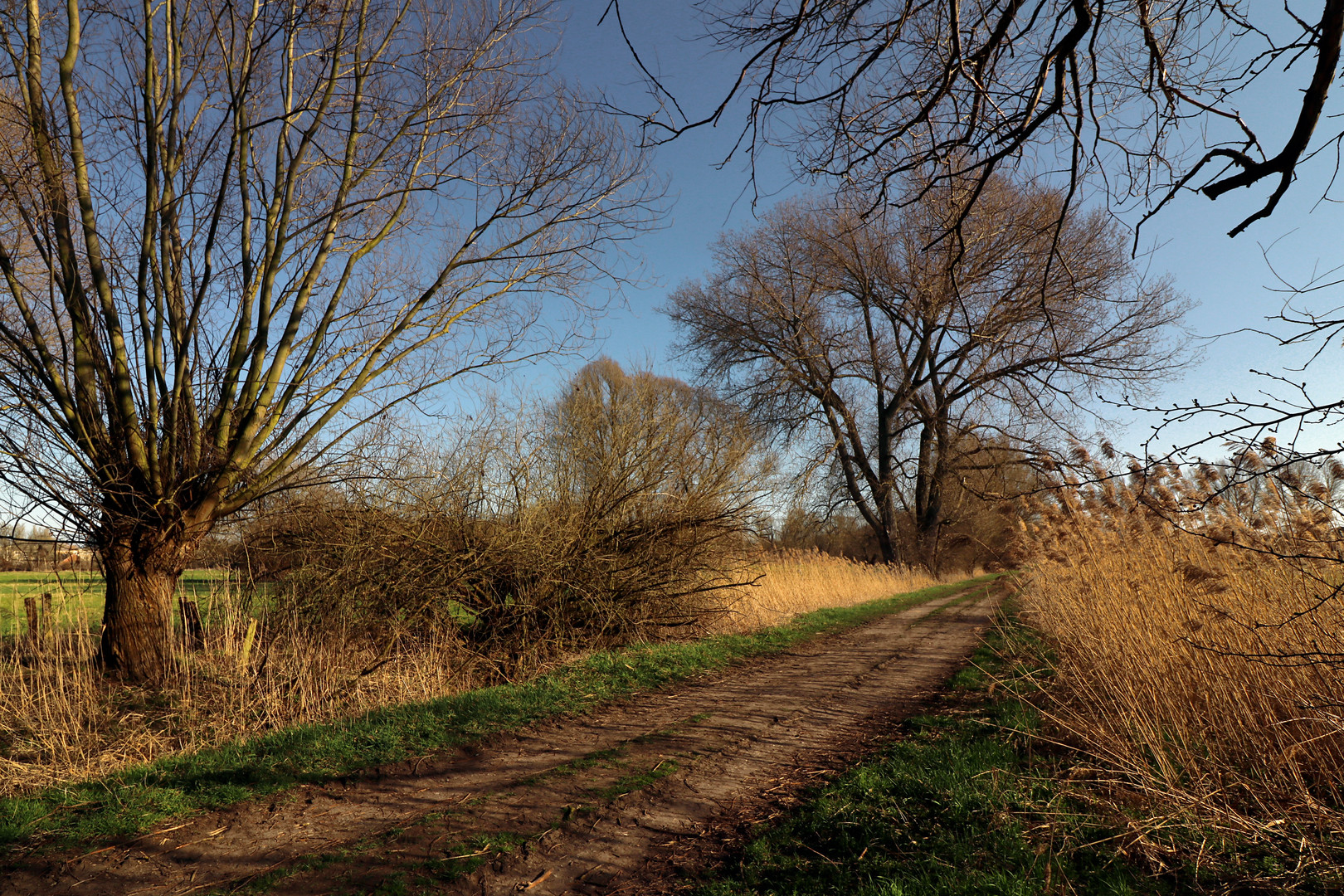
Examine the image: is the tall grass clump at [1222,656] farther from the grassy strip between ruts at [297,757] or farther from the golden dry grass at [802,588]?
the golden dry grass at [802,588]

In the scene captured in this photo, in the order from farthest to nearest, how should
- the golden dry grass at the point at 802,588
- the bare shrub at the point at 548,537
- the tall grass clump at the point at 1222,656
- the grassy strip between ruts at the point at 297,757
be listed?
the golden dry grass at the point at 802,588
the bare shrub at the point at 548,537
the grassy strip between ruts at the point at 297,757
the tall grass clump at the point at 1222,656

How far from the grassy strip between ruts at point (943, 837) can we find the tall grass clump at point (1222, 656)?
1.17 feet

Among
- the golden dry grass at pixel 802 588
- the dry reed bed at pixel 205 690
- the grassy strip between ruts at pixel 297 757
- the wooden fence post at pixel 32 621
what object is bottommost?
the golden dry grass at pixel 802 588

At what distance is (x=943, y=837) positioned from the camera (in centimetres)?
311

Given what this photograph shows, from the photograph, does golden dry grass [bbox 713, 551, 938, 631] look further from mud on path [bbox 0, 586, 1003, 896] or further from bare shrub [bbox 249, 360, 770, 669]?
mud on path [bbox 0, 586, 1003, 896]

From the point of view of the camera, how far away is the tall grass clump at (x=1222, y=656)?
3.03 m

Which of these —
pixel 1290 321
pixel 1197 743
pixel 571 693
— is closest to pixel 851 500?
pixel 571 693

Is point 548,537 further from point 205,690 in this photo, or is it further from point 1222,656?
point 1222,656

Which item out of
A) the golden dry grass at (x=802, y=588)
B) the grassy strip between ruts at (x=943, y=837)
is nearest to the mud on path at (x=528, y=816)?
the grassy strip between ruts at (x=943, y=837)

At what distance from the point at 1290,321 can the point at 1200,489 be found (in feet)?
8.85

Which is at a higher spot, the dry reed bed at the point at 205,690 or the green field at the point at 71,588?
the green field at the point at 71,588

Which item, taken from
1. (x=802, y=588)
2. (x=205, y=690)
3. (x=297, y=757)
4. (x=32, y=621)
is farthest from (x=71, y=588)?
(x=802, y=588)

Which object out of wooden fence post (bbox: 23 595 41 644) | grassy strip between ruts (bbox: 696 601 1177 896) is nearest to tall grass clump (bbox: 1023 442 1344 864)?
grassy strip between ruts (bbox: 696 601 1177 896)

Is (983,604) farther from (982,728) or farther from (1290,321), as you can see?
(1290,321)
